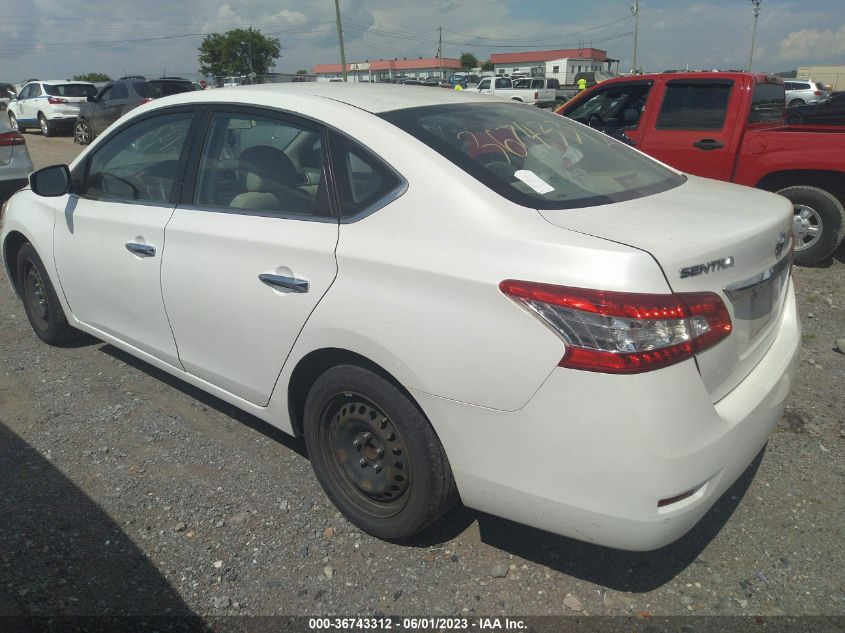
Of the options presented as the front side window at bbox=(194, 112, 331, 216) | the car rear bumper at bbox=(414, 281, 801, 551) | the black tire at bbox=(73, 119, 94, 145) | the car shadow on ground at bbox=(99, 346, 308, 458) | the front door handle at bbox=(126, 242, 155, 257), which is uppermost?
the front side window at bbox=(194, 112, 331, 216)

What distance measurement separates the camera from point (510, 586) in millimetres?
2383

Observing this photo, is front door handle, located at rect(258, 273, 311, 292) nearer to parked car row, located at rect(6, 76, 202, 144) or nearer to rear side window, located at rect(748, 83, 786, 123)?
rear side window, located at rect(748, 83, 786, 123)

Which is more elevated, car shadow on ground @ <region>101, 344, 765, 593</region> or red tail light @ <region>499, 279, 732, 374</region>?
red tail light @ <region>499, 279, 732, 374</region>

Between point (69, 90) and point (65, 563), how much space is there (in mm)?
20946

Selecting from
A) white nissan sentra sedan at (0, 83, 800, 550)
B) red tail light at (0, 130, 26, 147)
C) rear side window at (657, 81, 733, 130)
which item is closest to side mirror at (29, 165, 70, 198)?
white nissan sentra sedan at (0, 83, 800, 550)

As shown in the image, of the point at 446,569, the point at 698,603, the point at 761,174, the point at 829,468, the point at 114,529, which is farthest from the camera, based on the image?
the point at 761,174

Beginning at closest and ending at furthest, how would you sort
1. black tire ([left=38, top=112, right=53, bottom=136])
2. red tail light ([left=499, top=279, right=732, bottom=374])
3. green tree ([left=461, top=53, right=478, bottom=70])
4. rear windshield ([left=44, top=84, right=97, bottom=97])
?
red tail light ([left=499, top=279, right=732, bottom=374]) < rear windshield ([left=44, top=84, right=97, bottom=97]) < black tire ([left=38, top=112, right=53, bottom=136]) < green tree ([left=461, top=53, right=478, bottom=70])

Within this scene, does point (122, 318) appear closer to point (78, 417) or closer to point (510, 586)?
point (78, 417)

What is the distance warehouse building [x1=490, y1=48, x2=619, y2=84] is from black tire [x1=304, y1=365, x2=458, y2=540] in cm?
6523

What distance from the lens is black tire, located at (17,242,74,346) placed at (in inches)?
167

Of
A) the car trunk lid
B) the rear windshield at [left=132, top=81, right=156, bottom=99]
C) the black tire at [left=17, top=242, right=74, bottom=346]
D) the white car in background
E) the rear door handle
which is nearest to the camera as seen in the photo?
the car trunk lid

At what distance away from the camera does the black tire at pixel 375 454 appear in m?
2.28

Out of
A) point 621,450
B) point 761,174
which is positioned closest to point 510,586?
point 621,450

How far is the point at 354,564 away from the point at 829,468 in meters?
2.24
